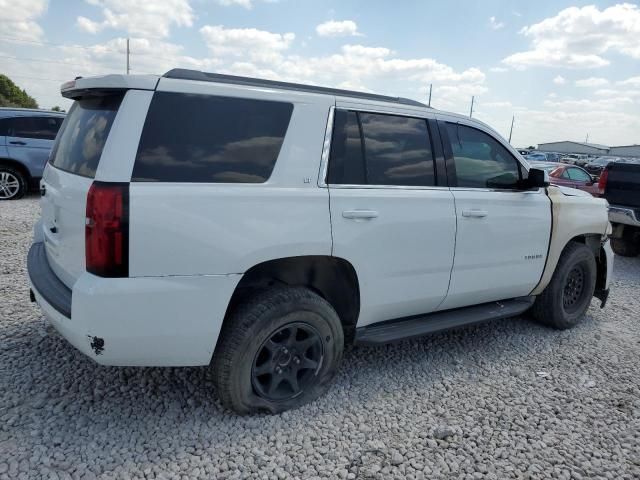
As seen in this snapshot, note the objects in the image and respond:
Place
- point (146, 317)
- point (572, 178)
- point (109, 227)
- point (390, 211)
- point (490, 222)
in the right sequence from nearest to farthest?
1. point (109, 227)
2. point (146, 317)
3. point (390, 211)
4. point (490, 222)
5. point (572, 178)

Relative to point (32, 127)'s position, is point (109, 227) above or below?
below

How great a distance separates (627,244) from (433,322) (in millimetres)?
6380

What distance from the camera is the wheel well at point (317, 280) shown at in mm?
2820

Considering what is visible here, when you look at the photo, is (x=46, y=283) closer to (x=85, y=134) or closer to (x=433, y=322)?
(x=85, y=134)

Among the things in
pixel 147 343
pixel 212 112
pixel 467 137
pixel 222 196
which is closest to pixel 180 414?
pixel 147 343

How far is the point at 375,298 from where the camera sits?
318cm

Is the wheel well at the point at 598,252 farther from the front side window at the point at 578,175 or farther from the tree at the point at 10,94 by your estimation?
the tree at the point at 10,94

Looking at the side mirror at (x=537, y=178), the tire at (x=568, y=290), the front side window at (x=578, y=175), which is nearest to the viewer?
the side mirror at (x=537, y=178)

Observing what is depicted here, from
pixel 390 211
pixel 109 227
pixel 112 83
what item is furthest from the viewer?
pixel 390 211

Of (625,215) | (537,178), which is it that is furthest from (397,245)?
(625,215)

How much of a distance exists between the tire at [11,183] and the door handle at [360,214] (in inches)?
362

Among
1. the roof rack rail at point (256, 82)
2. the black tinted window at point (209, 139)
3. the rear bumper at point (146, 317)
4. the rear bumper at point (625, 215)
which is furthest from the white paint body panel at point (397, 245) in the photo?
the rear bumper at point (625, 215)

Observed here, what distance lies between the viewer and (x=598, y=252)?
16.1 feet

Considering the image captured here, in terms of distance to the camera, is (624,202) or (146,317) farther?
(624,202)
